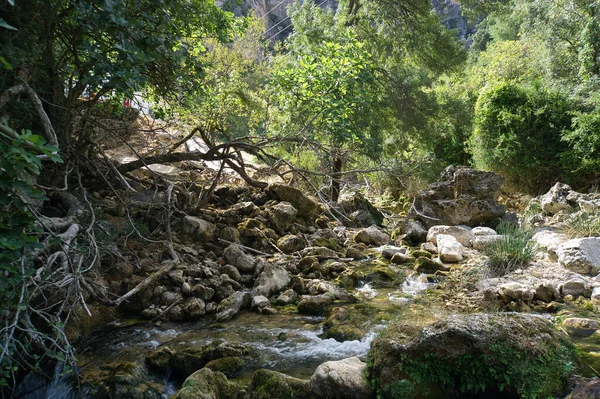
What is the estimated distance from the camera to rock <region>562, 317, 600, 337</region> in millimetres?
4480

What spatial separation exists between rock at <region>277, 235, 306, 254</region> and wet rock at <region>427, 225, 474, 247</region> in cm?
314

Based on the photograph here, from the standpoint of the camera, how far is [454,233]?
9.36 m

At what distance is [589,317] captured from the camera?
16.3ft

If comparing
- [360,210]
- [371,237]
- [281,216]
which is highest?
[281,216]

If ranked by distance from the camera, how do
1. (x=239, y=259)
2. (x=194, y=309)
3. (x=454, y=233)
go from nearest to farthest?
(x=194, y=309)
(x=239, y=259)
(x=454, y=233)

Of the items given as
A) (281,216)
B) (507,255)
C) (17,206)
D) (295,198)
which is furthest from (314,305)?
(295,198)

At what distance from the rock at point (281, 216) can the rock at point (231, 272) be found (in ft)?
8.03

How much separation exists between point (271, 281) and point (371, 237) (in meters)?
4.45

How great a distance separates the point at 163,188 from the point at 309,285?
3.62 m

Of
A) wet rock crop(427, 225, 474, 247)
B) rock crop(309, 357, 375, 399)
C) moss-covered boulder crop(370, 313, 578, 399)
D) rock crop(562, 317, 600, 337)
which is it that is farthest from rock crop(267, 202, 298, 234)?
moss-covered boulder crop(370, 313, 578, 399)

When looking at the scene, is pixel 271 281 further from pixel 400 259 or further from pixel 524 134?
pixel 524 134

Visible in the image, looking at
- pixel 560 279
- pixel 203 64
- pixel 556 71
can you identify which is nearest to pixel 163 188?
pixel 203 64

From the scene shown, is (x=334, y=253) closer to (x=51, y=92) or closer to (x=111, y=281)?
(x=111, y=281)

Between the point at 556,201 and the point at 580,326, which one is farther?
the point at 556,201
